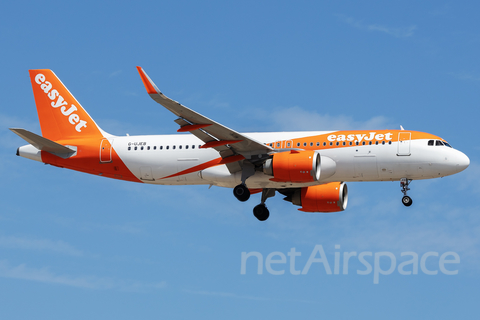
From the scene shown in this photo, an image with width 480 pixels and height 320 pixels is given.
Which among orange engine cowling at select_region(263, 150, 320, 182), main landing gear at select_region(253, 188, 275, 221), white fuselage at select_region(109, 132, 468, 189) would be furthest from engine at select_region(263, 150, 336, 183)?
main landing gear at select_region(253, 188, 275, 221)

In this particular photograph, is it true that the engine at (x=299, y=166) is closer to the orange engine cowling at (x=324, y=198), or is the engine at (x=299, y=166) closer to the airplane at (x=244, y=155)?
the airplane at (x=244, y=155)

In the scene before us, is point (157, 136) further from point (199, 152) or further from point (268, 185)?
point (268, 185)

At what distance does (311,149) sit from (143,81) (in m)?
11.7

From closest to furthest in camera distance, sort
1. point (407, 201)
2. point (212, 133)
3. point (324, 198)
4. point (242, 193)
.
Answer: point (212, 133) < point (407, 201) < point (242, 193) < point (324, 198)

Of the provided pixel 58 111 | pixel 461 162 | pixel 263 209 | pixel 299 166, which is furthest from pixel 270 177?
pixel 58 111

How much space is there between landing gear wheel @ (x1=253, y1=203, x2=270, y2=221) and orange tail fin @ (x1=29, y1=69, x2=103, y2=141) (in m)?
10.9

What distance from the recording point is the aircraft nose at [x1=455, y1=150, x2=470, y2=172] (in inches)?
1609

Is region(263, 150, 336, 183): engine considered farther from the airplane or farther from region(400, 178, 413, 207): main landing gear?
region(400, 178, 413, 207): main landing gear

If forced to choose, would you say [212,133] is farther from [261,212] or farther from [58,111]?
[58,111]

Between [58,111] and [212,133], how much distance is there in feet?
42.1

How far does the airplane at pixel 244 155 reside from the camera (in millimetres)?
40844

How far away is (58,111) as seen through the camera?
4806 cm

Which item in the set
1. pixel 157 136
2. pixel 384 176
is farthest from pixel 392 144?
pixel 157 136

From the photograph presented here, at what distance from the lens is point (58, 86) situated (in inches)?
1925
